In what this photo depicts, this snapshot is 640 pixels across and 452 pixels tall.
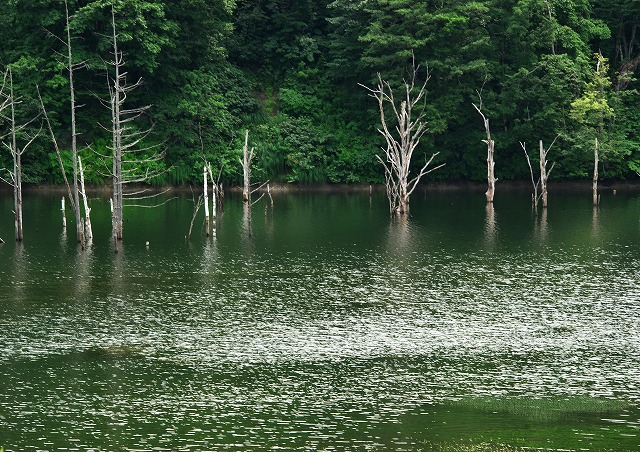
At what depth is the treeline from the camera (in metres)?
74.7

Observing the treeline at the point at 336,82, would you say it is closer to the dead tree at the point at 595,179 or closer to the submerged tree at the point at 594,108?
the submerged tree at the point at 594,108

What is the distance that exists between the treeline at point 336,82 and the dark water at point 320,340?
23424 mm

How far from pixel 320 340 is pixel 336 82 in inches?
2279

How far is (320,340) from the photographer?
30.3 meters

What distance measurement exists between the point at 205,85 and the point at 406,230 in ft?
100

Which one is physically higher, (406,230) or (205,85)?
(205,85)

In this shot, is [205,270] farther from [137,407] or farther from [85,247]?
[137,407]

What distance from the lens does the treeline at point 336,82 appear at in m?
74.7

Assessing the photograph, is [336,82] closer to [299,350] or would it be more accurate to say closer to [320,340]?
[320,340]

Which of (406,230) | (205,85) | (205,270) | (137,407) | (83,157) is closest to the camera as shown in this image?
(137,407)

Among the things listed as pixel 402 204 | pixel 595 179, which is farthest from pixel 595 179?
pixel 402 204

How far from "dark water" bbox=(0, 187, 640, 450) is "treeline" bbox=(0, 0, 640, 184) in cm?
2342

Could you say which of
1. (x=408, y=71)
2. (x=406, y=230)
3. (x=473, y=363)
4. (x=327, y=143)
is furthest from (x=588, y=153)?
(x=473, y=363)

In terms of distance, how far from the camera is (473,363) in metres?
27.9
